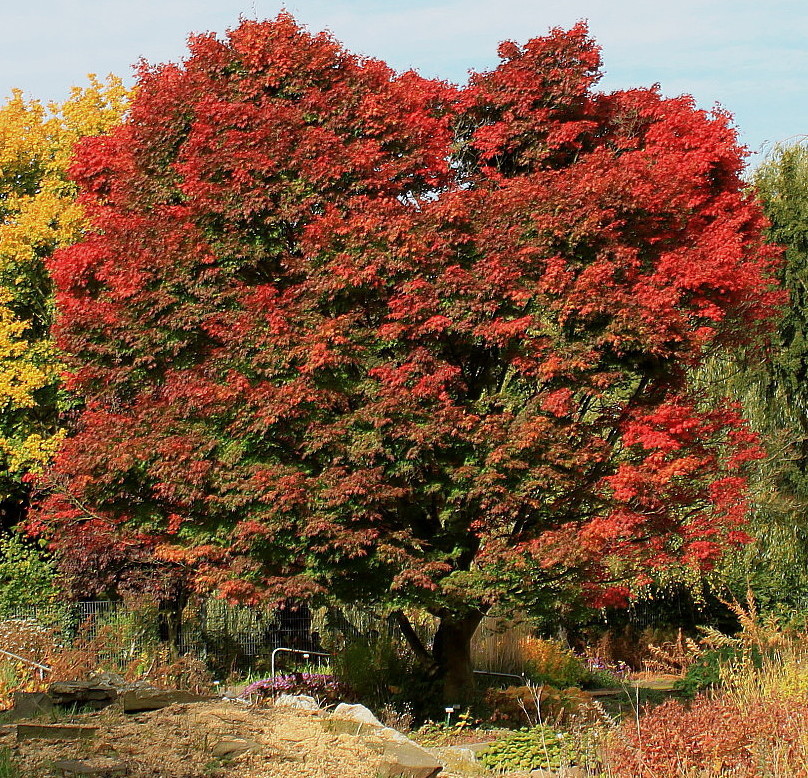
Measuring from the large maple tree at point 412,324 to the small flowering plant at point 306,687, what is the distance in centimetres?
108

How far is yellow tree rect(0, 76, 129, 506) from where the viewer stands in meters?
17.9

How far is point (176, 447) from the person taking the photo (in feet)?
32.9

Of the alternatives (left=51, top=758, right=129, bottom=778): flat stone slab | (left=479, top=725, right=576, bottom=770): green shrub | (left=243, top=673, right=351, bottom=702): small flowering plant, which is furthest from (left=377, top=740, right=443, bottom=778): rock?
(left=243, top=673, right=351, bottom=702): small flowering plant

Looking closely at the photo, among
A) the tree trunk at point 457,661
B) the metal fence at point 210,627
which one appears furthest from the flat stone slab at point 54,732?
the metal fence at point 210,627

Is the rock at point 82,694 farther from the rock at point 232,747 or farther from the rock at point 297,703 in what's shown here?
the rock at point 232,747

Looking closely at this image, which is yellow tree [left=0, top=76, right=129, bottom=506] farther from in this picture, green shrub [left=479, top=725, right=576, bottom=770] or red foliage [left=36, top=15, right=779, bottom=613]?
green shrub [left=479, top=725, right=576, bottom=770]

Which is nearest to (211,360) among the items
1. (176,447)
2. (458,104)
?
(176,447)

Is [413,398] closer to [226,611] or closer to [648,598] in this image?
[226,611]

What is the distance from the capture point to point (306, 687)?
1215 cm

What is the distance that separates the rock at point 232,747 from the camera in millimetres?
6789

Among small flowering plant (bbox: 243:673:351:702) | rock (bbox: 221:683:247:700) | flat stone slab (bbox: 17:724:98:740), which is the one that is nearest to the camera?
flat stone slab (bbox: 17:724:98:740)

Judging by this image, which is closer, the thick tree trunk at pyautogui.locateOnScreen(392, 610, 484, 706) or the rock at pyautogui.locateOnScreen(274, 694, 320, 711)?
the rock at pyautogui.locateOnScreen(274, 694, 320, 711)

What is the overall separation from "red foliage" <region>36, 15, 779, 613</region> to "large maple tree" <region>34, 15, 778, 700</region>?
0.03m

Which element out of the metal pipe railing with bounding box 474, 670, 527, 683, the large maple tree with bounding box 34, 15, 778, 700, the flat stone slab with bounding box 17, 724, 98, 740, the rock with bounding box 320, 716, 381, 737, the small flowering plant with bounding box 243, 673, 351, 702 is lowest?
the metal pipe railing with bounding box 474, 670, 527, 683
